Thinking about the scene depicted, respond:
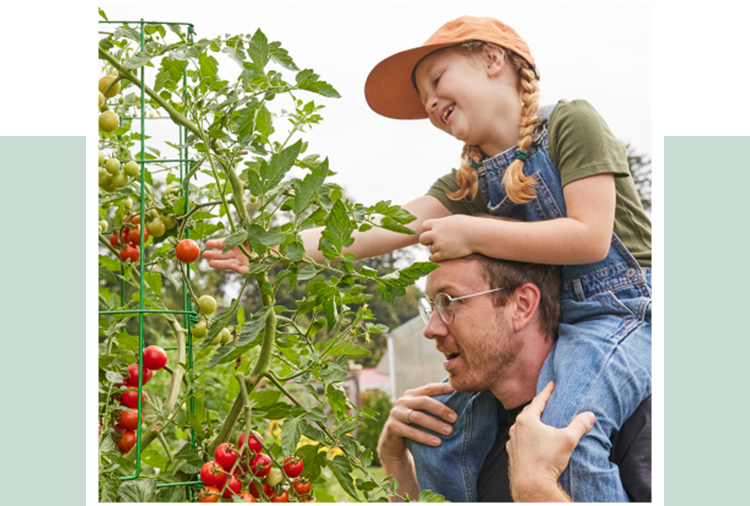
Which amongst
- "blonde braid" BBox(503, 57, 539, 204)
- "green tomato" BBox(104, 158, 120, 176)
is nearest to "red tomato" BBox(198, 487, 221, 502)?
"green tomato" BBox(104, 158, 120, 176)

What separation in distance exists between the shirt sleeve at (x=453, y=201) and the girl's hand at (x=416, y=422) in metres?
0.46

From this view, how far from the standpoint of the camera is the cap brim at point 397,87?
1490 mm

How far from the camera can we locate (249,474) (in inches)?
34.2

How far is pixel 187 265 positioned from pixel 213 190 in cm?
20

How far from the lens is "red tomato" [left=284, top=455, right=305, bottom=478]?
2.90 ft

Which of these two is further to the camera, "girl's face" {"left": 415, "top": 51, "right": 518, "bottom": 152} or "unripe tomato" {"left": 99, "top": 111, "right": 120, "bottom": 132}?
"girl's face" {"left": 415, "top": 51, "right": 518, "bottom": 152}

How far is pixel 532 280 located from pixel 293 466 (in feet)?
2.53

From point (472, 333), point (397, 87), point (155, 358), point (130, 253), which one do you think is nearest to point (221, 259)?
point (130, 253)

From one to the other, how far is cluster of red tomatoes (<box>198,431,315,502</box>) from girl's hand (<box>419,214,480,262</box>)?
0.58m

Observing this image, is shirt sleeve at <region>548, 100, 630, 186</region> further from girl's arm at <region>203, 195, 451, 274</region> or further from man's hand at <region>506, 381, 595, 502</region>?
man's hand at <region>506, 381, 595, 502</region>

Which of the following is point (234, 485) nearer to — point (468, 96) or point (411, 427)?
point (411, 427)

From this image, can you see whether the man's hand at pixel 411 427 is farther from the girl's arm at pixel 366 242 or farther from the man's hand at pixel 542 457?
the girl's arm at pixel 366 242

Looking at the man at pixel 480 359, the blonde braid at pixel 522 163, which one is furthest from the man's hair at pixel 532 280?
the blonde braid at pixel 522 163

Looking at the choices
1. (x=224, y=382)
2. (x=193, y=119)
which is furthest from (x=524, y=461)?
(x=224, y=382)
